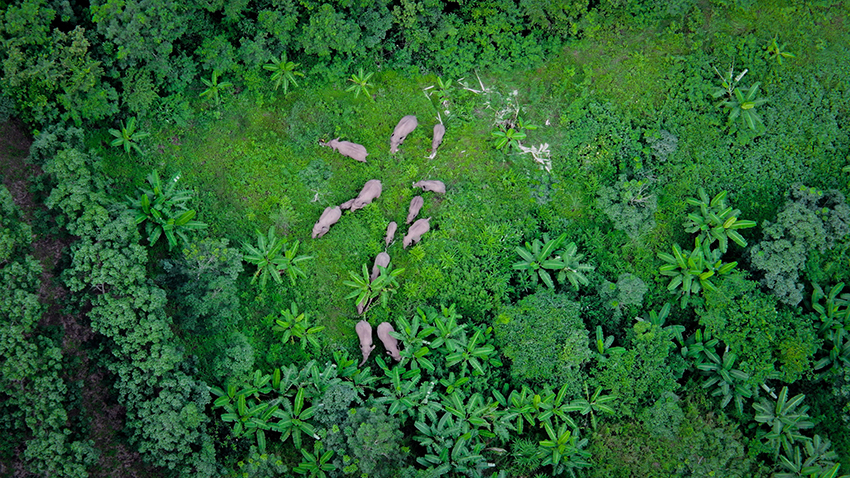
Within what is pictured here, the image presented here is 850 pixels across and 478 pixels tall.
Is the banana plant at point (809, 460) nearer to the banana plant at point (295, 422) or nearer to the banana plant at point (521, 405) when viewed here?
the banana plant at point (521, 405)

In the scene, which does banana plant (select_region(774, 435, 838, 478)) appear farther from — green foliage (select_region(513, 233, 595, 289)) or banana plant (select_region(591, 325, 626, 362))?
green foliage (select_region(513, 233, 595, 289))

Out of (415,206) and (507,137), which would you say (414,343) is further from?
(507,137)

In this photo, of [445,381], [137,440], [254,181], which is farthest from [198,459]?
[254,181]

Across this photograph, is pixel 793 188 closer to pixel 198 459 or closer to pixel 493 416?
pixel 493 416

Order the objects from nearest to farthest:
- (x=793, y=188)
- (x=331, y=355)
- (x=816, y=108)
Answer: (x=331, y=355)
(x=793, y=188)
(x=816, y=108)

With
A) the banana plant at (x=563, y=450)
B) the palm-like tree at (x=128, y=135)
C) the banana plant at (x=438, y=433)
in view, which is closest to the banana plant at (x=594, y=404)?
the banana plant at (x=563, y=450)

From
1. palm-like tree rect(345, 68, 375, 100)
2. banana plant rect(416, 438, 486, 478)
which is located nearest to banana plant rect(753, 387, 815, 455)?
banana plant rect(416, 438, 486, 478)
